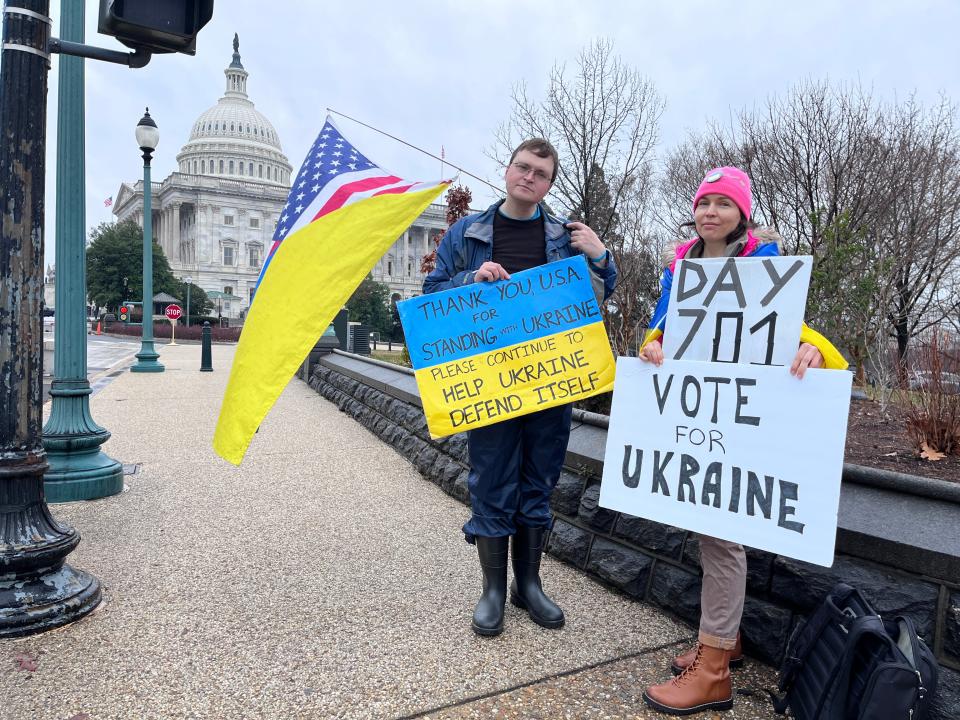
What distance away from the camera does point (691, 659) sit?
8.64ft

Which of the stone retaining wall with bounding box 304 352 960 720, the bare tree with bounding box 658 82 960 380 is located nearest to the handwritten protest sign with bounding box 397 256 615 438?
the stone retaining wall with bounding box 304 352 960 720

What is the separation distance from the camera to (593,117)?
1791 centimetres

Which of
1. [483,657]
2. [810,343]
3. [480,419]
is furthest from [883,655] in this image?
[480,419]

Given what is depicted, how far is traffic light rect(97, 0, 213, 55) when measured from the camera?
3.12 m

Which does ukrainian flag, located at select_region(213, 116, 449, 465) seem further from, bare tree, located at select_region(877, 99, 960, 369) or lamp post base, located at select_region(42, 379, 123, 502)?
bare tree, located at select_region(877, 99, 960, 369)

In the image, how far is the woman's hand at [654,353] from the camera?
260 centimetres

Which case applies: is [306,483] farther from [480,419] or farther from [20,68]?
[20,68]

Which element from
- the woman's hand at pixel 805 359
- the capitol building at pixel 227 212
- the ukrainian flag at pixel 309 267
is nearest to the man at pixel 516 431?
the ukrainian flag at pixel 309 267

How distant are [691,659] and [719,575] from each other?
377mm

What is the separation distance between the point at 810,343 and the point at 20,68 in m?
3.26

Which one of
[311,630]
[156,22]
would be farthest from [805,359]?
[156,22]

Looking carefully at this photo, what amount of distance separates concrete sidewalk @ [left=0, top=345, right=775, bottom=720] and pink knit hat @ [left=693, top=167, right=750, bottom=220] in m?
1.76

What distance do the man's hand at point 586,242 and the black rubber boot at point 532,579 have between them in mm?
1229

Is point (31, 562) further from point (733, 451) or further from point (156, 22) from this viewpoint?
point (733, 451)
